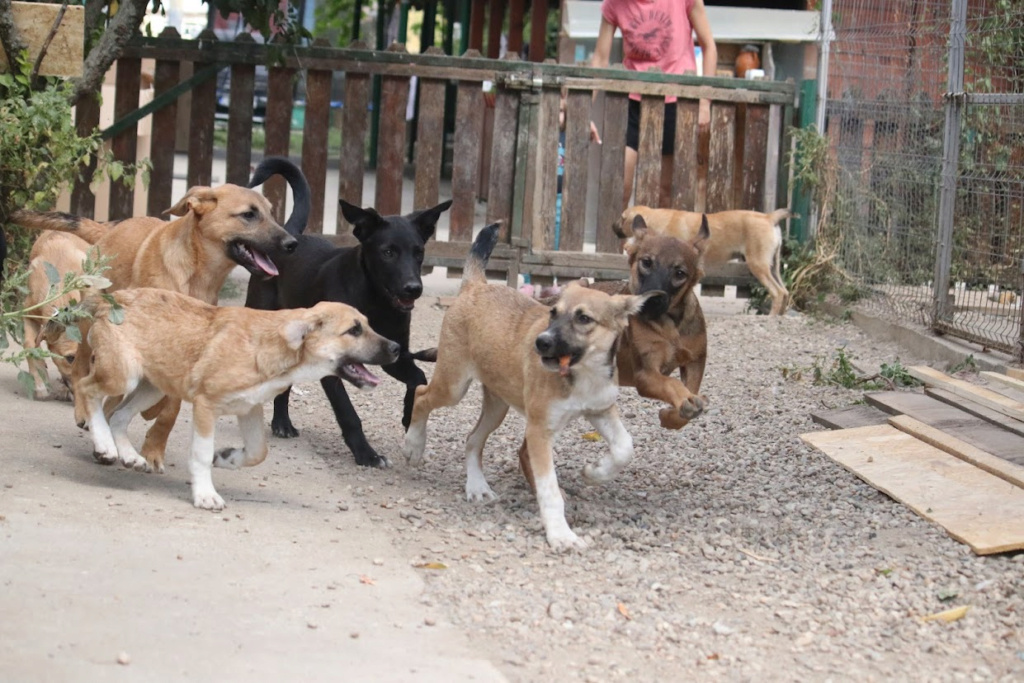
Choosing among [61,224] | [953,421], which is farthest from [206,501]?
[953,421]

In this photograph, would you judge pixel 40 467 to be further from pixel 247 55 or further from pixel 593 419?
pixel 247 55

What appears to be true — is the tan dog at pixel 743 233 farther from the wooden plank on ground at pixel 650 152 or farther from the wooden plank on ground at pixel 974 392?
the wooden plank on ground at pixel 974 392

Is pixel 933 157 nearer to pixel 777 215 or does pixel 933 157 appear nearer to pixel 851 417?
pixel 777 215

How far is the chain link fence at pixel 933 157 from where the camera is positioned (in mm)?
8766

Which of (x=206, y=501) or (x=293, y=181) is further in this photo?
(x=293, y=181)

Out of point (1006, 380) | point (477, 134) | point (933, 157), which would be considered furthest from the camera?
point (477, 134)

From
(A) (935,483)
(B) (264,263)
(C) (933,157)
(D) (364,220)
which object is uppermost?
(C) (933,157)

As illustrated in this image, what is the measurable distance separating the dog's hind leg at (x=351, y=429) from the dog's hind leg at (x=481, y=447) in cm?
64

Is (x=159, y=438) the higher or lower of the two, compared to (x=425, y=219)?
lower

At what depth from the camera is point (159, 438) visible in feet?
20.3

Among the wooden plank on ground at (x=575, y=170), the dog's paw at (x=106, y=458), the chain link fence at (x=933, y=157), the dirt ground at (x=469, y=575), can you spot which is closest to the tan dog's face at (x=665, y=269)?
the dirt ground at (x=469, y=575)

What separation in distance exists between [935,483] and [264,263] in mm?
3569

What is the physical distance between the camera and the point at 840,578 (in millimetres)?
5090

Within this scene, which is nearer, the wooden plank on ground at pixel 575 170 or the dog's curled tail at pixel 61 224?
the dog's curled tail at pixel 61 224
